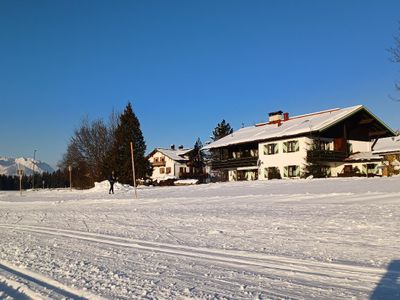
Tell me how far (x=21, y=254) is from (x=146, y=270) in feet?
10.4

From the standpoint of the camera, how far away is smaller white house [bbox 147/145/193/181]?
7544 cm

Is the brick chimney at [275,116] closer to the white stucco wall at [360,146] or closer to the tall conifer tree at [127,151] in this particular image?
the white stucco wall at [360,146]

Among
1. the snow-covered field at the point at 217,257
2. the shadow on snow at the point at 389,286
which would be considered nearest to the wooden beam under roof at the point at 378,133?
the snow-covered field at the point at 217,257

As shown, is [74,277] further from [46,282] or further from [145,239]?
[145,239]

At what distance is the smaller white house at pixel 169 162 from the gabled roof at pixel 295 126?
24599 millimetres

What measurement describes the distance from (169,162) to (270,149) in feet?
116

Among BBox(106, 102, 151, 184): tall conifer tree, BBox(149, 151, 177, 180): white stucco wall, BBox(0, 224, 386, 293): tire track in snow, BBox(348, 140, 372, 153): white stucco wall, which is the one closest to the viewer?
BBox(0, 224, 386, 293): tire track in snow

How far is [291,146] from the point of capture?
→ 4194cm

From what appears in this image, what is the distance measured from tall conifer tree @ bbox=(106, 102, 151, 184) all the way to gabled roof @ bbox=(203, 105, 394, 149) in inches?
367

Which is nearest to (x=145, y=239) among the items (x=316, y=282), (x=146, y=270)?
(x=146, y=270)

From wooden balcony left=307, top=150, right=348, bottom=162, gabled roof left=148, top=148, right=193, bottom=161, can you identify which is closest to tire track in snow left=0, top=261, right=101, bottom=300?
wooden balcony left=307, top=150, right=348, bottom=162

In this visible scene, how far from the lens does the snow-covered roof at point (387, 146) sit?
4188 cm

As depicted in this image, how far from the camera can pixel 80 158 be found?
6119 cm

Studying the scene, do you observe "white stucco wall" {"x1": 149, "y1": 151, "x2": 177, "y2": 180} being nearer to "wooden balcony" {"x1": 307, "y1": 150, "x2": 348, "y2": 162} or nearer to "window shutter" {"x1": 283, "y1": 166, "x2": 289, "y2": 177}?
"window shutter" {"x1": 283, "y1": 166, "x2": 289, "y2": 177}
